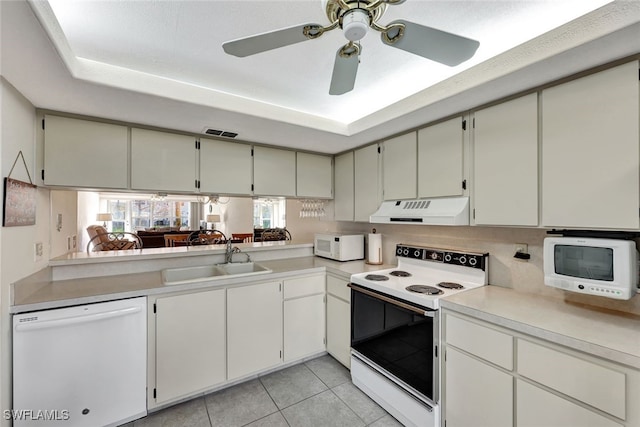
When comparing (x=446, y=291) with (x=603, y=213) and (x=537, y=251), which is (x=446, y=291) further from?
(x=603, y=213)

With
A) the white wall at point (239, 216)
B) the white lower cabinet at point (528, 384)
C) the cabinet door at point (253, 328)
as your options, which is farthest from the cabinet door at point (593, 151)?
the white wall at point (239, 216)

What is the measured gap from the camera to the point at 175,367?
1.95m

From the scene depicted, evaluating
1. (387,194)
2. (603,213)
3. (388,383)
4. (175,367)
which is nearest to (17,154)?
(175,367)

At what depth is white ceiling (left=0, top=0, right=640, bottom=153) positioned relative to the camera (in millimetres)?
1186

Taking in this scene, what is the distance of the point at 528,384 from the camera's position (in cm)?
129

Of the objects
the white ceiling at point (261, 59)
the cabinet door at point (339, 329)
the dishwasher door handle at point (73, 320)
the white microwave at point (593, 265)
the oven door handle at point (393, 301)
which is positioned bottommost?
the cabinet door at point (339, 329)

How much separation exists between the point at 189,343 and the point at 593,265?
8.35 feet

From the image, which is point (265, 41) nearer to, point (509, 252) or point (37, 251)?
point (509, 252)

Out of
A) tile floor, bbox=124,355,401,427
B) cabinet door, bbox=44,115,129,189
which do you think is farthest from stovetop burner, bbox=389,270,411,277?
cabinet door, bbox=44,115,129,189

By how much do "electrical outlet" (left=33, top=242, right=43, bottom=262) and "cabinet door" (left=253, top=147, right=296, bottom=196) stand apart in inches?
63.4

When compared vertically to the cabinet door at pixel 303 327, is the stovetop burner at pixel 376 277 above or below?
above

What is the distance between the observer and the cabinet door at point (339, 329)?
2361mm

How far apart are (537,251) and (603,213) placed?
20.7 inches

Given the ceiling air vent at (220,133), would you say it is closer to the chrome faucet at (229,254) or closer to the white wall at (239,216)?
the chrome faucet at (229,254)
